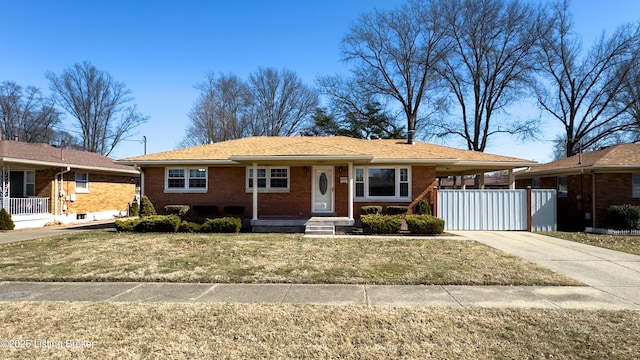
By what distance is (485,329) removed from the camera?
426 centimetres

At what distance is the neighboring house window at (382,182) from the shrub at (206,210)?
6332mm

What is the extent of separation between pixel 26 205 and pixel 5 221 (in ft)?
5.41

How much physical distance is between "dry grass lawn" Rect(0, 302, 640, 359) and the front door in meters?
10.3

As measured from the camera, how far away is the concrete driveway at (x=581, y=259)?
6375mm

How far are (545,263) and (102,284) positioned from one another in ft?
31.2

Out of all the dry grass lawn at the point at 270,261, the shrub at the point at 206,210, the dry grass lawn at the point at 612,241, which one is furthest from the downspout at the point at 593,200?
the shrub at the point at 206,210

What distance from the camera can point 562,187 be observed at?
60.3 ft

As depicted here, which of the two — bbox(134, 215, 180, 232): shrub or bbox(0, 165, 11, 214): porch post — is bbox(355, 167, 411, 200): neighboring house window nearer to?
bbox(134, 215, 180, 232): shrub

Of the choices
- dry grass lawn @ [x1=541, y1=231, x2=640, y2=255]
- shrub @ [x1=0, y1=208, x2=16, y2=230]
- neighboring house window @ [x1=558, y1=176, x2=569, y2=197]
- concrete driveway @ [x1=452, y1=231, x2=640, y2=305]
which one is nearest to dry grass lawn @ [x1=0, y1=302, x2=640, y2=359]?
concrete driveway @ [x1=452, y1=231, x2=640, y2=305]

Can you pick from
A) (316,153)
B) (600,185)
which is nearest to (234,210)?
(316,153)

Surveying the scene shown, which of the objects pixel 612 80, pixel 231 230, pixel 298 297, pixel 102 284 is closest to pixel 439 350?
pixel 298 297

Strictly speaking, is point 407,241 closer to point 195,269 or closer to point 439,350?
point 195,269

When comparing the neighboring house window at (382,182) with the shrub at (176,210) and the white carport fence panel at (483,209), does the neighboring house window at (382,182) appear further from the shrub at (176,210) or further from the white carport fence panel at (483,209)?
the shrub at (176,210)

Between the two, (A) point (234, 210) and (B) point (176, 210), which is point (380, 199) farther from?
(B) point (176, 210)
